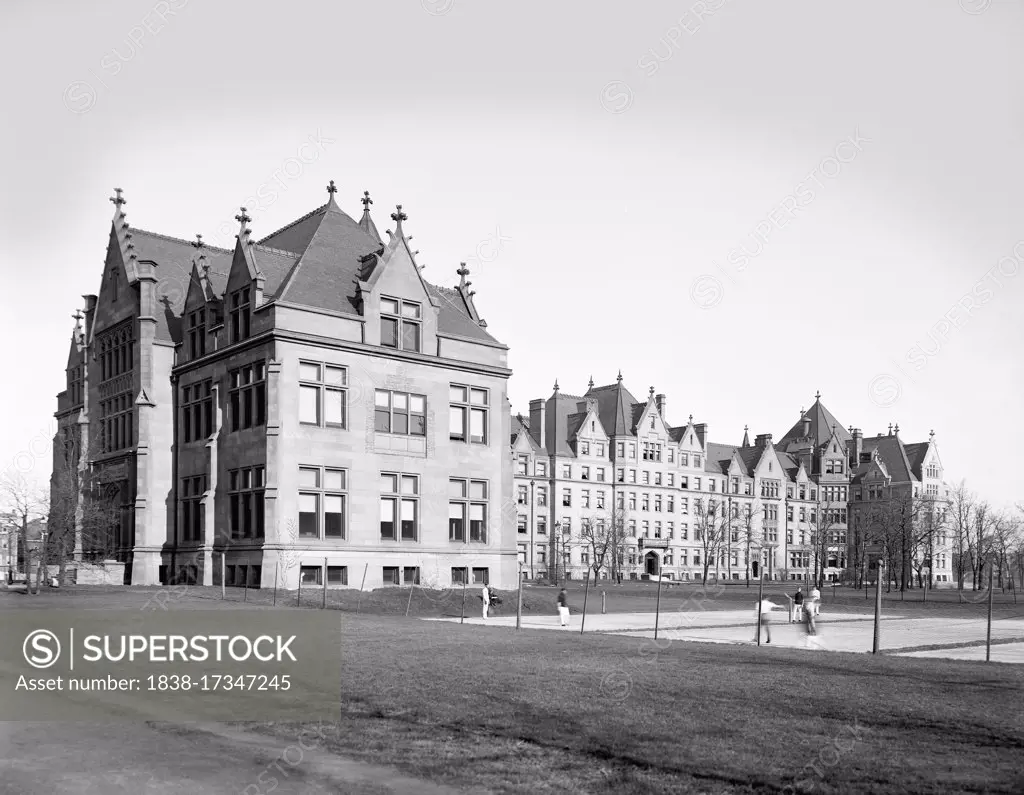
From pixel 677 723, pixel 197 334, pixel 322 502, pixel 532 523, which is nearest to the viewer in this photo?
pixel 677 723

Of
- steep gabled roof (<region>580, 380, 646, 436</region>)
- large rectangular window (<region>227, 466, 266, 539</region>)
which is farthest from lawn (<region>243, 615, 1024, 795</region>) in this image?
steep gabled roof (<region>580, 380, 646, 436</region>)

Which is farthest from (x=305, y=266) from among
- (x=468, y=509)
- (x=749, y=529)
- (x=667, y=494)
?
(x=749, y=529)

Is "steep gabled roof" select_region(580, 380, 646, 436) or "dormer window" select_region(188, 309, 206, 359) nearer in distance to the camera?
"dormer window" select_region(188, 309, 206, 359)

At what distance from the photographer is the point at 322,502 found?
154 feet

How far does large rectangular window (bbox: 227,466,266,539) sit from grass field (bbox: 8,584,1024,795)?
23127 millimetres

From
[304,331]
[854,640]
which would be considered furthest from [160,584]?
[854,640]

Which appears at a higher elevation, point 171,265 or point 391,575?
point 171,265

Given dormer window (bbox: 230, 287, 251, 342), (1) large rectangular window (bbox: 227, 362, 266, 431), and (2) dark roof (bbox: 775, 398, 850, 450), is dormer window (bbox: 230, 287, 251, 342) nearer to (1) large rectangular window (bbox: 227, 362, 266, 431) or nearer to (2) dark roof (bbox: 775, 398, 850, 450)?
(1) large rectangular window (bbox: 227, 362, 266, 431)

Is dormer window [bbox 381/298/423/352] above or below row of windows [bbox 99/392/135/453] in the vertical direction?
above

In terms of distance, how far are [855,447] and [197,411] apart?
13406 cm

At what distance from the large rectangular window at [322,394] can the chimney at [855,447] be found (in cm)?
13238

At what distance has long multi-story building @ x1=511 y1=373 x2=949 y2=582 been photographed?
398 ft

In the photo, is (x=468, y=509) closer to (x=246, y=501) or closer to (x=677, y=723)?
(x=246, y=501)

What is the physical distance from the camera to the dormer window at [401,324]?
50219 millimetres
